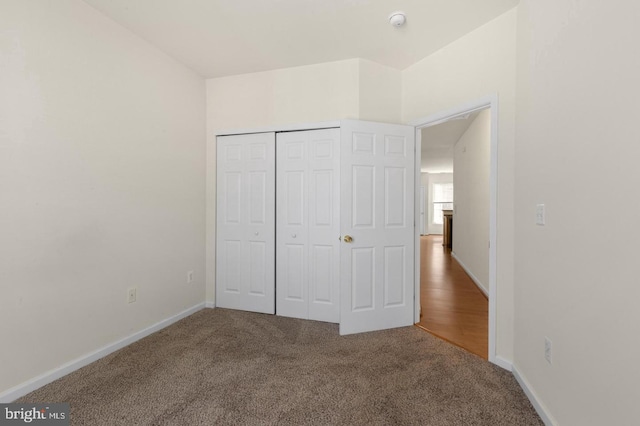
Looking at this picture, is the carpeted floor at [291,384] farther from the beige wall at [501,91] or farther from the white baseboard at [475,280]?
the white baseboard at [475,280]

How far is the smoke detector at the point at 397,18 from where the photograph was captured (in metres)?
2.08

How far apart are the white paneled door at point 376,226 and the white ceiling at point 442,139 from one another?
146cm

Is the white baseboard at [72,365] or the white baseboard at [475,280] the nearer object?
the white baseboard at [72,365]

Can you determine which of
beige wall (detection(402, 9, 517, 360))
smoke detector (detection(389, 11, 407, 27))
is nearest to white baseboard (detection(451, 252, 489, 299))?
beige wall (detection(402, 9, 517, 360))

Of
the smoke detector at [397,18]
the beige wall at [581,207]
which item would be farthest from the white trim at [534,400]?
the smoke detector at [397,18]

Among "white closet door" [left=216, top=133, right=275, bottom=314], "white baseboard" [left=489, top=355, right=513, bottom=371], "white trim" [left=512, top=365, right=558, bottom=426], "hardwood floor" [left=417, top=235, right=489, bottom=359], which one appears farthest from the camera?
"white closet door" [left=216, top=133, right=275, bottom=314]

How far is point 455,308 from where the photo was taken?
3.27 meters

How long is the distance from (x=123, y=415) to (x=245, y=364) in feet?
2.45

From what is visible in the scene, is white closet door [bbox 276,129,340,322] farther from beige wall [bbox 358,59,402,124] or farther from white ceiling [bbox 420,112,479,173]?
white ceiling [bbox 420,112,479,173]

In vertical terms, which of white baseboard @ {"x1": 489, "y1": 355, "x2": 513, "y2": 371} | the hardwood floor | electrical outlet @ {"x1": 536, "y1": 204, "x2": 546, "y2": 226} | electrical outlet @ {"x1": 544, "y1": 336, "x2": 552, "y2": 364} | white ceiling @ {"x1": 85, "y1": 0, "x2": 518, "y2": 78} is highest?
white ceiling @ {"x1": 85, "y1": 0, "x2": 518, "y2": 78}

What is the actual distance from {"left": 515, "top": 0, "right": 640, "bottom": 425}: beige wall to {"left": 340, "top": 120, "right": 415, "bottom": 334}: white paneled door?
1.04m

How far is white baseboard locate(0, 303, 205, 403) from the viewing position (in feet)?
5.43

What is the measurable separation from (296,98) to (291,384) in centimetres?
262

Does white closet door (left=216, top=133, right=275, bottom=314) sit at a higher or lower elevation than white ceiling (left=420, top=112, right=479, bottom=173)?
lower
